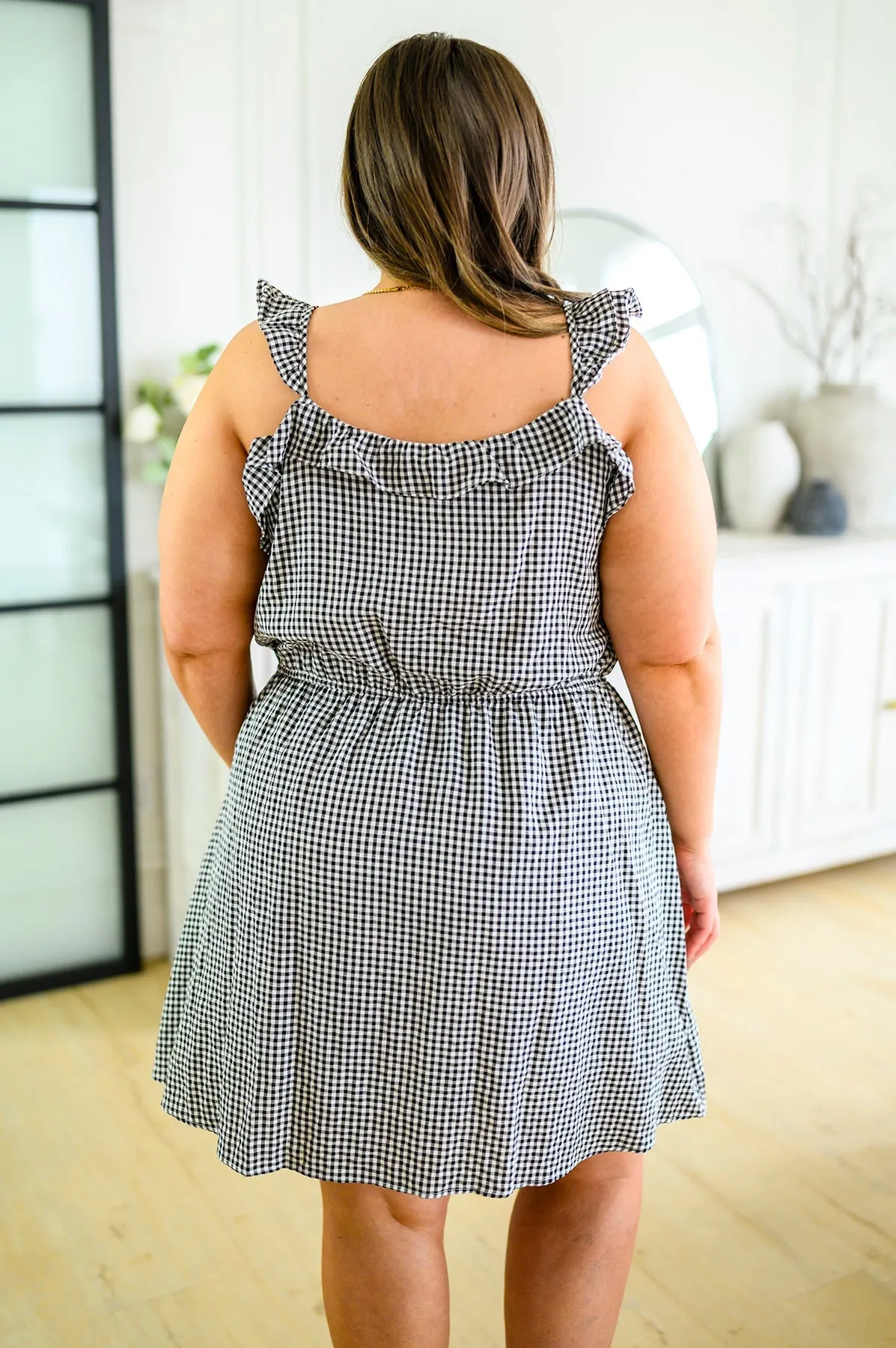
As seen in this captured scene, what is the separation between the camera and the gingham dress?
3.49 ft

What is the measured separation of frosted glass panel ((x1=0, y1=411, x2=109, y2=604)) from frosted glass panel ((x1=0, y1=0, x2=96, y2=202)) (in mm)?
435

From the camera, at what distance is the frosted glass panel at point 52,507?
8.35 feet

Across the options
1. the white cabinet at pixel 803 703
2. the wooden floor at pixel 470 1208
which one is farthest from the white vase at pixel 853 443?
the wooden floor at pixel 470 1208

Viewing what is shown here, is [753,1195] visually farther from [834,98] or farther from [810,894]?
[834,98]

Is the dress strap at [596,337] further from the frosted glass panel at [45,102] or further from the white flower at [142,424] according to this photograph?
the frosted glass panel at [45,102]

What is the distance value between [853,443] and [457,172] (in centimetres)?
249

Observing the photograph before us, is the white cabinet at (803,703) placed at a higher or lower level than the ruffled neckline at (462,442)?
lower

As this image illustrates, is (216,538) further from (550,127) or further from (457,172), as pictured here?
(550,127)

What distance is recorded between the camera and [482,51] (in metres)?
1.06

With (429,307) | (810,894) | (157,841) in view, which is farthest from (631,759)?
(810,894)

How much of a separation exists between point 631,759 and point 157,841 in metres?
1.85

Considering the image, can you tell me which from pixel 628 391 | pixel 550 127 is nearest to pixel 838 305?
pixel 550 127

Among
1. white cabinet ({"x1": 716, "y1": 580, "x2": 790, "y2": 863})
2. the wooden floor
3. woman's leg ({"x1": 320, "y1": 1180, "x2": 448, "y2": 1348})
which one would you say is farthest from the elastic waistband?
white cabinet ({"x1": 716, "y1": 580, "x2": 790, "y2": 863})

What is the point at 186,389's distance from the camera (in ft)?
8.33
